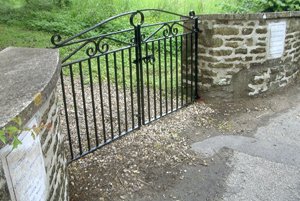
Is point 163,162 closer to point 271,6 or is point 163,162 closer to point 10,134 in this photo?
point 10,134

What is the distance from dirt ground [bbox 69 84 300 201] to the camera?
305 cm

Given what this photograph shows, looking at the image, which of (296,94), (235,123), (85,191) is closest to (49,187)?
(85,191)

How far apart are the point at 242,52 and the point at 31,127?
389cm

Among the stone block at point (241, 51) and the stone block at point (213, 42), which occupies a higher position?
the stone block at point (213, 42)

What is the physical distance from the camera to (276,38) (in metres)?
5.11

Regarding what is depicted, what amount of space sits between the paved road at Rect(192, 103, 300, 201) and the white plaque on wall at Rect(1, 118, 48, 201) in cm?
168

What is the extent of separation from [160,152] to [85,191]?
3.35 feet

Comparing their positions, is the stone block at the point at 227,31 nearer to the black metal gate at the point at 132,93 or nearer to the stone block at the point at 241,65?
the black metal gate at the point at 132,93

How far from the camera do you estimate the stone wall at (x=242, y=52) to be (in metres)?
4.79

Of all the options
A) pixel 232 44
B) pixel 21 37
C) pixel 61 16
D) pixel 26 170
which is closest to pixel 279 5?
pixel 232 44

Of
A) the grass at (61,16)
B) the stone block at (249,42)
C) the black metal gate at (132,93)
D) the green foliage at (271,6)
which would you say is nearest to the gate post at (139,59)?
the black metal gate at (132,93)

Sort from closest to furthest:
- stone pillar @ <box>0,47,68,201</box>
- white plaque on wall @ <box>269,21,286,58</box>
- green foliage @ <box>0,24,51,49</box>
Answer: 1. stone pillar @ <box>0,47,68,201</box>
2. white plaque on wall @ <box>269,21,286,58</box>
3. green foliage @ <box>0,24,51,49</box>

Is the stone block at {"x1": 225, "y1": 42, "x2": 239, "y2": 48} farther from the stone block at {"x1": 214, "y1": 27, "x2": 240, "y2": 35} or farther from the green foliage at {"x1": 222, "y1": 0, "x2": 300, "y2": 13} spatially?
the green foliage at {"x1": 222, "y1": 0, "x2": 300, "y2": 13}

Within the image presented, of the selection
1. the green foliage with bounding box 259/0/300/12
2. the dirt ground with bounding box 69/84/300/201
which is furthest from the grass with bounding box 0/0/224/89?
the dirt ground with bounding box 69/84/300/201
